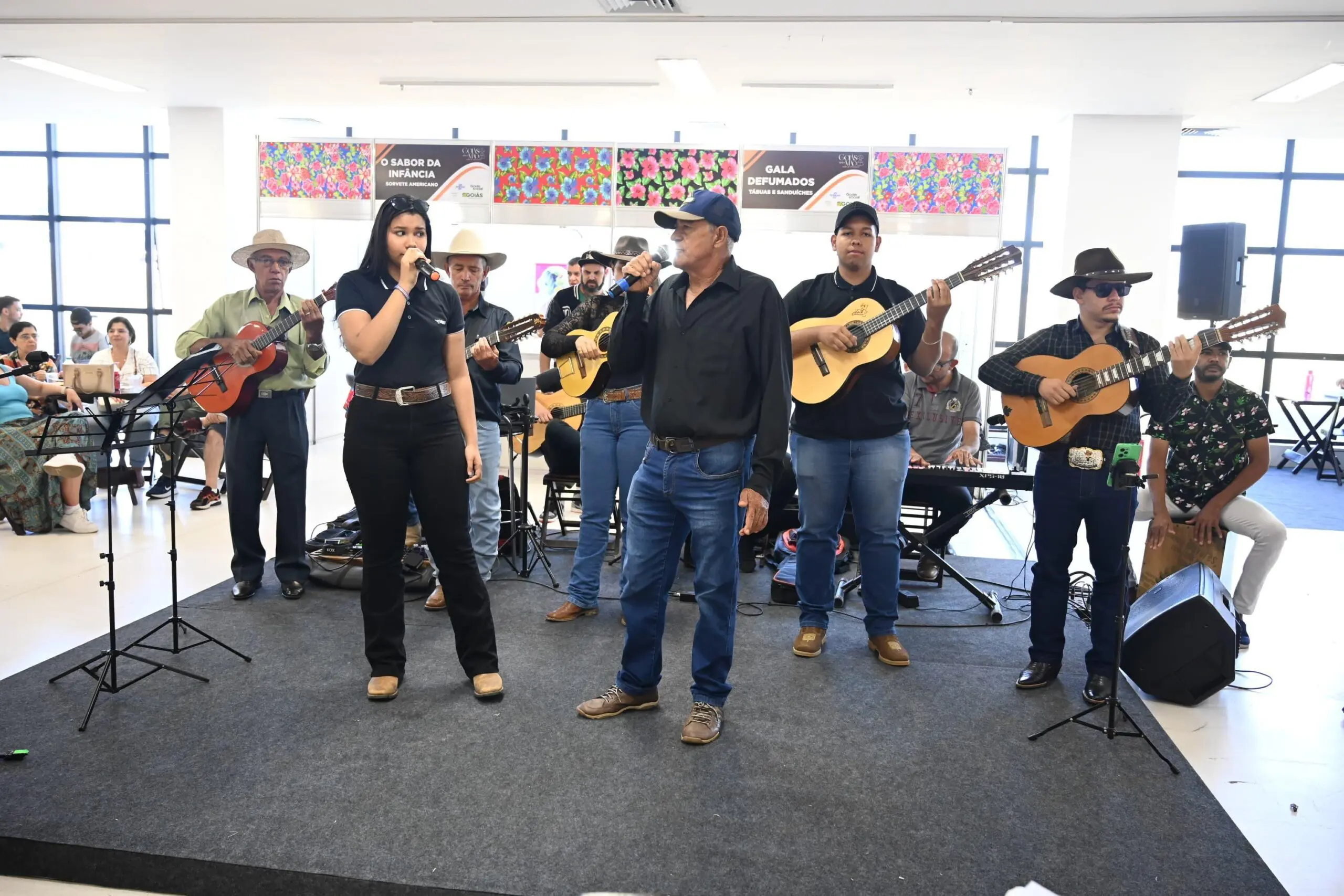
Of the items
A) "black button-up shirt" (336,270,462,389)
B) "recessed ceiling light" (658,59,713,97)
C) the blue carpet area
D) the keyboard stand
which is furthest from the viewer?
the blue carpet area

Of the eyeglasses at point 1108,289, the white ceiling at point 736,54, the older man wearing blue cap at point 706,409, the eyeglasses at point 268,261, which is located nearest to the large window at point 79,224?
the white ceiling at point 736,54

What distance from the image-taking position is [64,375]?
7.04 metres

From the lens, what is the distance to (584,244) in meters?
9.01

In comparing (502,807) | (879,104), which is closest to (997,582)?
(502,807)

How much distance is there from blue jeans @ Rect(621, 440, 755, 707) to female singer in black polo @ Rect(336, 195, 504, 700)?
1.90 ft

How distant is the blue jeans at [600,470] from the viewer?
14.3 feet

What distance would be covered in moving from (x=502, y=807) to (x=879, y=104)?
7.41 meters

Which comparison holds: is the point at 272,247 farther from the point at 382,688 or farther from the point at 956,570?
the point at 956,570

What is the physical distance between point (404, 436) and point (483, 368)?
1.28m

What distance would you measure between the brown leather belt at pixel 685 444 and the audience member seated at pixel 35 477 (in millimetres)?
4546

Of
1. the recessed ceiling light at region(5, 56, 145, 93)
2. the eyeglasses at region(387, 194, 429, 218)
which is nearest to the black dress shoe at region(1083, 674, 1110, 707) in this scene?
the eyeglasses at region(387, 194, 429, 218)

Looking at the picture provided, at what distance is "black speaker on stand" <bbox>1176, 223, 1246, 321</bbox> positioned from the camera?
6.91 metres

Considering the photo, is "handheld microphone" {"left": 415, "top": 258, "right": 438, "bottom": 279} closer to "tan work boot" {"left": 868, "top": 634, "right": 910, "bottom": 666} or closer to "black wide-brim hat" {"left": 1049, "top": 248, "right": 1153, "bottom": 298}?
"black wide-brim hat" {"left": 1049, "top": 248, "right": 1153, "bottom": 298}

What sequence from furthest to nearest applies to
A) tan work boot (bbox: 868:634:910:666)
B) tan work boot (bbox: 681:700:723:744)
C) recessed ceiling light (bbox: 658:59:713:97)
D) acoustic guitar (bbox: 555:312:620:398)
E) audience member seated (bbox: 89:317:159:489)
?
1. audience member seated (bbox: 89:317:159:489)
2. recessed ceiling light (bbox: 658:59:713:97)
3. acoustic guitar (bbox: 555:312:620:398)
4. tan work boot (bbox: 868:634:910:666)
5. tan work boot (bbox: 681:700:723:744)
